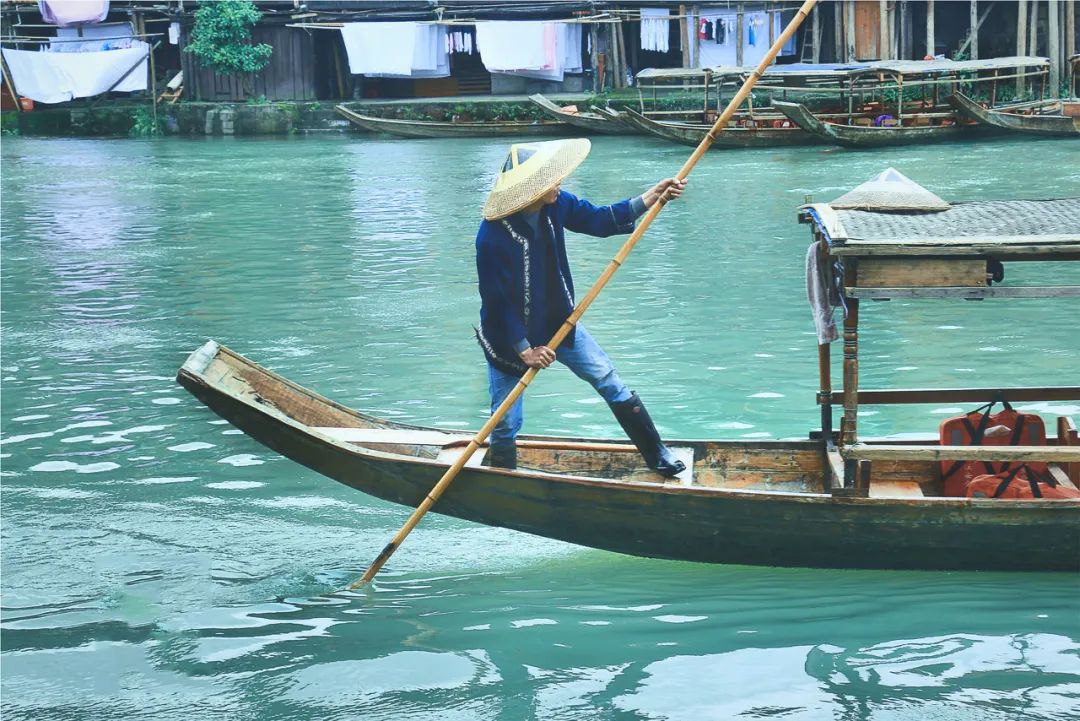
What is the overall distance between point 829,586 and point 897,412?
257 centimetres

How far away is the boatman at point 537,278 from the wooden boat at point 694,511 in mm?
266

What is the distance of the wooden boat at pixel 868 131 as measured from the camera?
20.9 m

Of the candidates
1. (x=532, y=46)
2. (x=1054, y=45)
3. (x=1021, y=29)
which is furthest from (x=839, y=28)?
(x=532, y=46)

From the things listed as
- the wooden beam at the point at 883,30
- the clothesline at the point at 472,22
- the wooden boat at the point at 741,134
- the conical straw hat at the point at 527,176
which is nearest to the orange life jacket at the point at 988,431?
the conical straw hat at the point at 527,176

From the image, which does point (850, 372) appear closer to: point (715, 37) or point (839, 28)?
point (715, 37)

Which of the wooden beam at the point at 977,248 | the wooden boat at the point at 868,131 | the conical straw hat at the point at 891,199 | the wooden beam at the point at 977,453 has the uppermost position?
the wooden boat at the point at 868,131

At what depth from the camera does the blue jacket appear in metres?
4.62

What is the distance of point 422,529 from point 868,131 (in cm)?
1729

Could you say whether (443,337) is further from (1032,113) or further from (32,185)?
(1032,113)

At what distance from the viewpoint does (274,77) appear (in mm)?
28172

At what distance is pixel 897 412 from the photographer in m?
7.02

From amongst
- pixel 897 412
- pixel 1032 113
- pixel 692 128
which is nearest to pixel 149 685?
pixel 897 412

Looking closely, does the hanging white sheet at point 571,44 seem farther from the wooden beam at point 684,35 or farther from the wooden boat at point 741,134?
the wooden boat at point 741,134

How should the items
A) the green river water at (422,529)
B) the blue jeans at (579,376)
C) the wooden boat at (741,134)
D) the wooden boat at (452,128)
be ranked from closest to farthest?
the green river water at (422,529), the blue jeans at (579,376), the wooden boat at (741,134), the wooden boat at (452,128)
